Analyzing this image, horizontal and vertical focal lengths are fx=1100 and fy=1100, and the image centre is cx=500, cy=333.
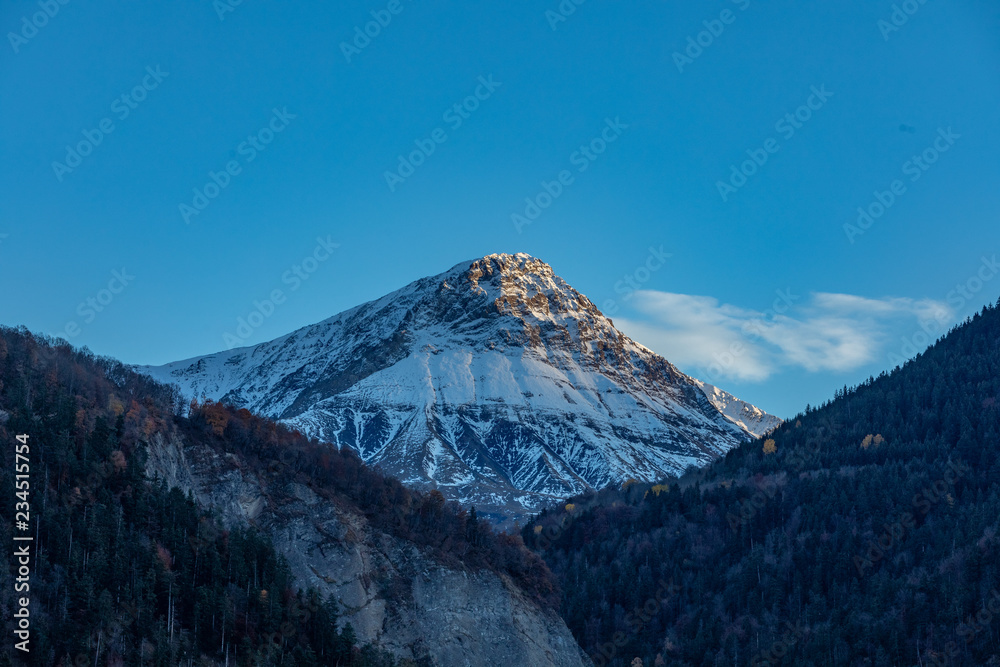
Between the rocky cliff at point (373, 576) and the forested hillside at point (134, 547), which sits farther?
the rocky cliff at point (373, 576)

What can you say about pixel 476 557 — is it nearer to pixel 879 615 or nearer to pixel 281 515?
pixel 281 515

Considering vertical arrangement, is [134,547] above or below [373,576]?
below

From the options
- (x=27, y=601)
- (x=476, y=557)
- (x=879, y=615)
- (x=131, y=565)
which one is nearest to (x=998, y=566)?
(x=879, y=615)

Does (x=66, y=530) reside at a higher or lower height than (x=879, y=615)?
lower

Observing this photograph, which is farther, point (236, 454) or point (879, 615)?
point (879, 615)

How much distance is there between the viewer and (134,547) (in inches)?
4530

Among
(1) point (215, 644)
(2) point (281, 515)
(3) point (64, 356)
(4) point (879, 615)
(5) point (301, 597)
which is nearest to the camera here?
(1) point (215, 644)

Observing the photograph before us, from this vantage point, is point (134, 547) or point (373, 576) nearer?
point (134, 547)

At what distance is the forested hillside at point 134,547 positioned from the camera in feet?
343

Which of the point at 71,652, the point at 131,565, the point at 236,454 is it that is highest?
the point at 236,454

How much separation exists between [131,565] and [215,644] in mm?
11858

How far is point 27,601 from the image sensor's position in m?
98.1

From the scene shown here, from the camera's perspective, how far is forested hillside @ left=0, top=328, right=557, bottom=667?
343ft

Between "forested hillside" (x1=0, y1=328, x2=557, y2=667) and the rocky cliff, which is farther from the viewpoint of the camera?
the rocky cliff
